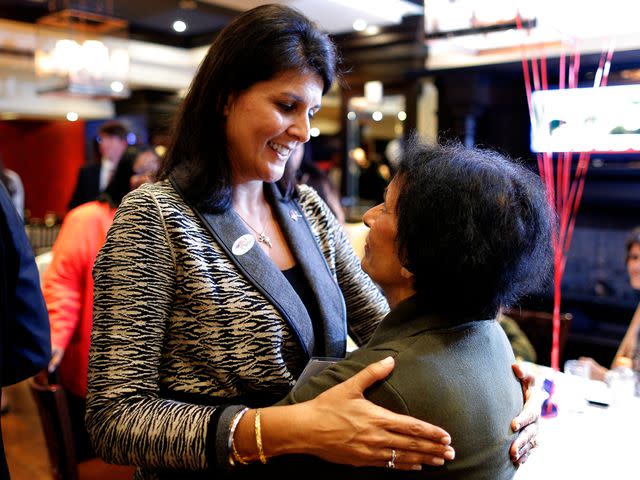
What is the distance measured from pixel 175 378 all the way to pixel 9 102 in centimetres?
1022

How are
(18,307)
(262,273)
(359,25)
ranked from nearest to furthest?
1. (262,273)
2. (18,307)
3. (359,25)

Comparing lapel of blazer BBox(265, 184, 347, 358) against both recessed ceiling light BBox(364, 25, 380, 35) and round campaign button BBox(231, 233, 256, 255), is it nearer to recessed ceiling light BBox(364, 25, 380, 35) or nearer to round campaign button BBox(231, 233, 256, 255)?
round campaign button BBox(231, 233, 256, 255)

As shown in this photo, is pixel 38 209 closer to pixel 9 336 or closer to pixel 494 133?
pixel 494 133

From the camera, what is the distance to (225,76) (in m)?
1.17

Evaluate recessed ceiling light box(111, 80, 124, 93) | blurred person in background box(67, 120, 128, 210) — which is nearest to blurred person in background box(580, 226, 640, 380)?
blurred person in background box(67, 120, 128, 210)

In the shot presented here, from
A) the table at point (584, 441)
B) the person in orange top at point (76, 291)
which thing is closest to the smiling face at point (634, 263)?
the table at point (584, 441)

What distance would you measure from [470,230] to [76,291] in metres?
1.85

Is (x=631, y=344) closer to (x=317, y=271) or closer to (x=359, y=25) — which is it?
(x=317, y=271)

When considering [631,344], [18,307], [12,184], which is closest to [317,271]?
[18,307]

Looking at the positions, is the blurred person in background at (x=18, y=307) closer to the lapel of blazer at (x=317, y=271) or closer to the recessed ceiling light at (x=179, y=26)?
the lapel of blazer at (x=317, y=271)

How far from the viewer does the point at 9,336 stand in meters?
1.38

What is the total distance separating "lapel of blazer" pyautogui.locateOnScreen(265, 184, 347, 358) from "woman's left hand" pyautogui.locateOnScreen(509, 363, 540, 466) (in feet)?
1.13

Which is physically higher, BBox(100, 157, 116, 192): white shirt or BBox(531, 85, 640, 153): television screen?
BBox(531, 85, 640, 153): television screen

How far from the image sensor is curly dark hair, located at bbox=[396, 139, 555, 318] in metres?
0.93
